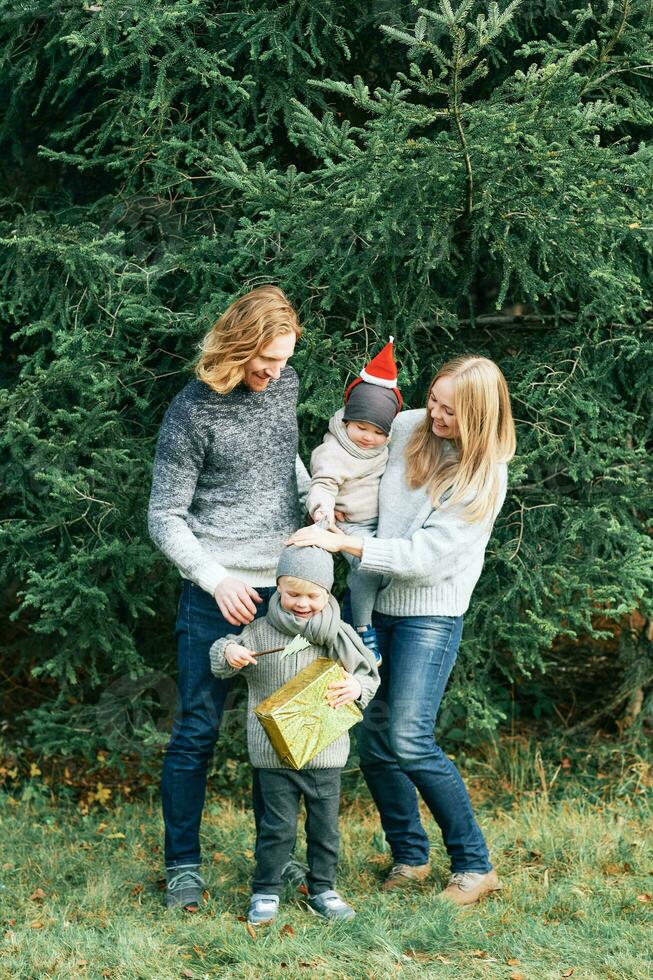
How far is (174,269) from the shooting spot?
4.61m

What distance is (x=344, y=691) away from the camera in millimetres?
3512

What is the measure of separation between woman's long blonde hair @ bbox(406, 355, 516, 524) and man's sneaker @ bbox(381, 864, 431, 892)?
1.54 m

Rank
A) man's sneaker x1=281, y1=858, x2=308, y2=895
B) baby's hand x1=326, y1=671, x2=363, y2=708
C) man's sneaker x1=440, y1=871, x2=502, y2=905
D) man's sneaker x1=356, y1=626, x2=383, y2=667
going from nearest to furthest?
baby's hand x1=326, y1=671, x2=363, y2=708 → man's sneaker x1=356, y1=626, x2=383, y2=667 → man's sneaker x1=440, y1=871, x2=502, y2=905 → man's sneaker x1=281, y1=858, x2=308, y2=895

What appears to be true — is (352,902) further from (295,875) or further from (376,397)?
(376,397)

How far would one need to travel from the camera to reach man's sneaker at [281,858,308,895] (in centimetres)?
407

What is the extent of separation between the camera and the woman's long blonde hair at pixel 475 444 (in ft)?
11.9

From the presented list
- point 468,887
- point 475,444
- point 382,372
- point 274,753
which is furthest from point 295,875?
point 382,372

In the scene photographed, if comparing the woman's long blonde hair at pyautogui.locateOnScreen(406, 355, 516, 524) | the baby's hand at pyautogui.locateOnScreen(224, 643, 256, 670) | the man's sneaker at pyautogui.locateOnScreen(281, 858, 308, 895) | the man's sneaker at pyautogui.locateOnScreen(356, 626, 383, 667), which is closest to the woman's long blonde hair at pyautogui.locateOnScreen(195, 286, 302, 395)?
the woman's long blonde hair at pyautogui.locateOnScreen(406, 355, 516, 524)

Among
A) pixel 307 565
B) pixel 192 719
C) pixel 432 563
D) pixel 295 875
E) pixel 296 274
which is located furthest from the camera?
pixel 296 274

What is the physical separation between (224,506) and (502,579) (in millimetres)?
1720

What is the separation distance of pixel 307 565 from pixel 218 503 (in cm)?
51

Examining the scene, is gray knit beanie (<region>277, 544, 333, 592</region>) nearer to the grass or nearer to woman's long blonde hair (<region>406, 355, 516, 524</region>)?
woman's long blonde hair (<region>406, 355, 516, 524</region>)

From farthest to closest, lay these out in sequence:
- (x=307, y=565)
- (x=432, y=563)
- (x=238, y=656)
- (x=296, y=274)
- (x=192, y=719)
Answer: (x=296, y=274) < (x=192, y=719) < (x=432, y=563) < (x=238, y=656) < (x=307, y=565)

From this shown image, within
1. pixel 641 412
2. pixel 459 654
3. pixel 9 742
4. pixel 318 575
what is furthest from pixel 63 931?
pixel 641 412
